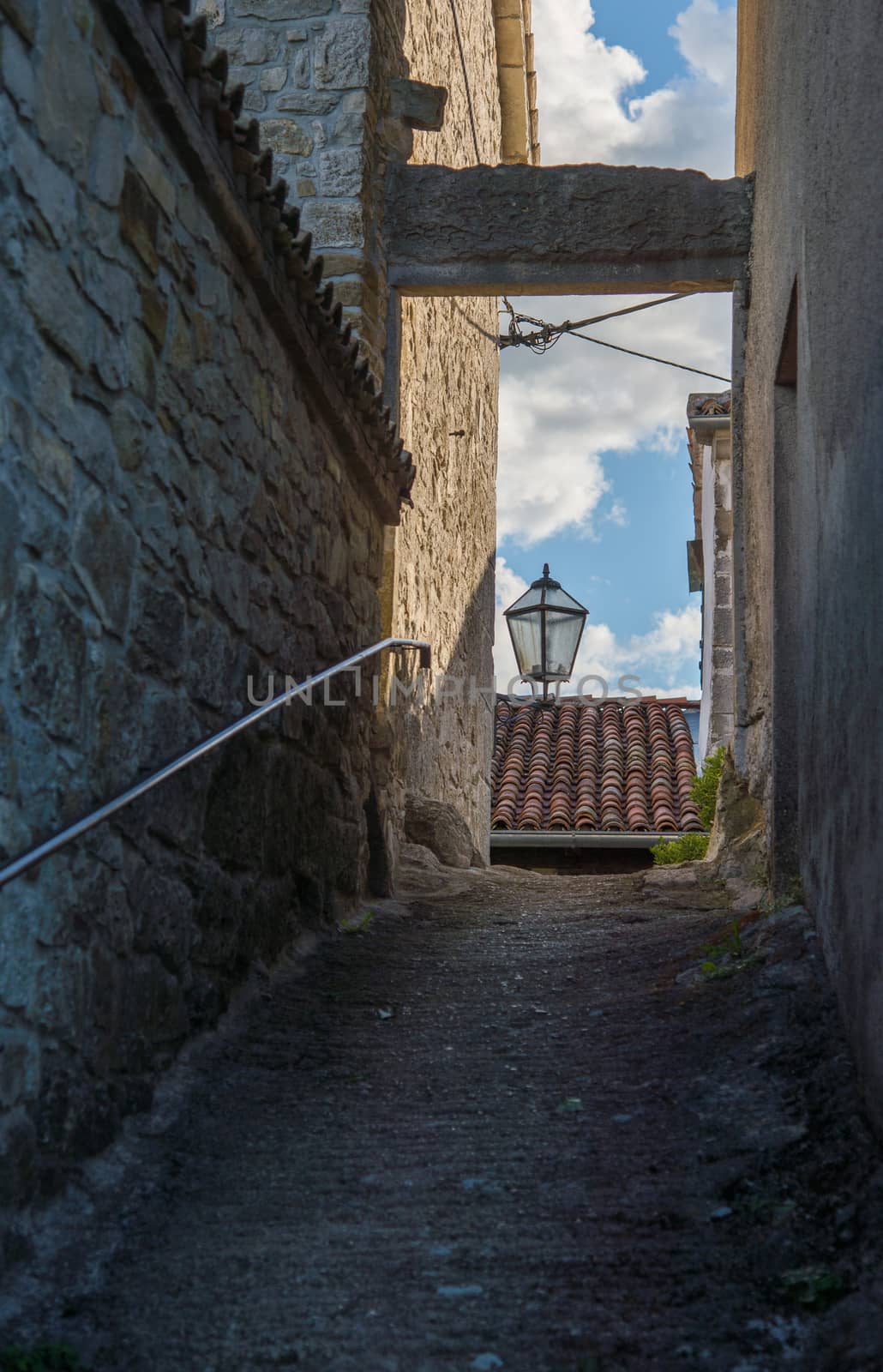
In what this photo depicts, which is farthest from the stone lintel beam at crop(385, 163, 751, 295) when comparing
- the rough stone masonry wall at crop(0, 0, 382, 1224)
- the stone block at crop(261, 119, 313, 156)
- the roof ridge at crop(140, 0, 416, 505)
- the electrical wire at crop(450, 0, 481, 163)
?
the rough stone masonry wall at crop(0, 0, 382, 1224)

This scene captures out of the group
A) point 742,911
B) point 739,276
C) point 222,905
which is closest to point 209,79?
point 222,905

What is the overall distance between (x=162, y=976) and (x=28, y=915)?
28.7 inches

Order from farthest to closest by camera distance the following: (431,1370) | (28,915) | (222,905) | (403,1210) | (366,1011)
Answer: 1. (366,1011)
2. (222,905)
3. (403,1210)
4. (28,915)
5. (431,1370)

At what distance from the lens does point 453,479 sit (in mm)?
8195

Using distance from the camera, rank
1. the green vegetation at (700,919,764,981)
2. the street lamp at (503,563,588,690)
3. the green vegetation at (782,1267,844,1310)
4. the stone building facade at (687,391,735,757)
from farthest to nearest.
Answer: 1. the stone building facade at (687,391,735,757)
2. the street lamp at (503,563,588,690)
3. the green vegetation at (700,919,764,981)
4. the green vegetation at (782,1267,844,1310)

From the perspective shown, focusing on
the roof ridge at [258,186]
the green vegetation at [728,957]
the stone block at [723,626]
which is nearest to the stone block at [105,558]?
the roof ridge at [258,186]

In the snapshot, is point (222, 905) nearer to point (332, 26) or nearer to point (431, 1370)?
point (431, 1370)

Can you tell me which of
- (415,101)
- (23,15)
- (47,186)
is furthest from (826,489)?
Answer: (415,101)

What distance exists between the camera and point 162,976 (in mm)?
2938

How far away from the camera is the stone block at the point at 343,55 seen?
607 cm

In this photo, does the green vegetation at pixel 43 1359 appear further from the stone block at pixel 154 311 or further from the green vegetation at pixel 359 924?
the green vegetation at pixel 359 924

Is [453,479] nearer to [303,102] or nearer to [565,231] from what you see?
[565,231]

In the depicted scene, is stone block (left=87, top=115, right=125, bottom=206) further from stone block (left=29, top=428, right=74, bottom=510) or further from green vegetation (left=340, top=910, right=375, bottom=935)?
green vegetation (left=340, top=910, right=375, bottom=935)

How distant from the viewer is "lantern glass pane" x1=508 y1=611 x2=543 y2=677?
314 inches
